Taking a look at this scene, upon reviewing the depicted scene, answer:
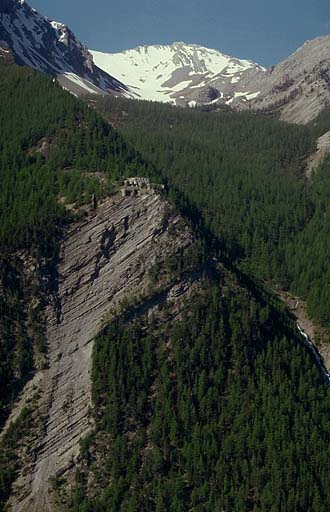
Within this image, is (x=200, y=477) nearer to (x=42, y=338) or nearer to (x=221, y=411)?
(x=221, y=411)

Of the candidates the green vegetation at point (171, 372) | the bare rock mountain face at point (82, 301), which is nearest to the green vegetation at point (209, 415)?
the green vegetation at point (171, 372)

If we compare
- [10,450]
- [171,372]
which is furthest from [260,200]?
[10,450]

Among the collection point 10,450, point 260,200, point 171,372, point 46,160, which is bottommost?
point 10,450

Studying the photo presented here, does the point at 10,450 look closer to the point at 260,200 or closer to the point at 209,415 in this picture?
the point at 209,415

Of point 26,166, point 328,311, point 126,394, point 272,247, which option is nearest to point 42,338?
point 126,394

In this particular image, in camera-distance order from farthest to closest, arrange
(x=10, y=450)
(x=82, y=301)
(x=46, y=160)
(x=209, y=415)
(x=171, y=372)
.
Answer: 1. (x=46, y=160)
2. (x=82, y=301)
3. (x=171, y=372)
4. (x=209, y=415)
5. (x=10, y=450)
